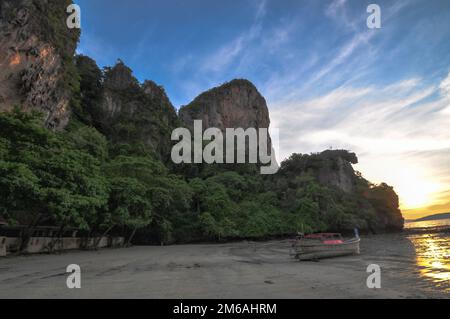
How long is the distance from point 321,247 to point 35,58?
36728 mm

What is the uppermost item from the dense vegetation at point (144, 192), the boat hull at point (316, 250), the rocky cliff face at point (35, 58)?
the rocky cliff face at point (35, 58)

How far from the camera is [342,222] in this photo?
224 feet

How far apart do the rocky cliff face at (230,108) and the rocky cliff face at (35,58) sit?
192ft

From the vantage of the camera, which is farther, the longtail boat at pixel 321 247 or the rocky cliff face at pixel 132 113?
the rocky cliff face at pixel 132 113
